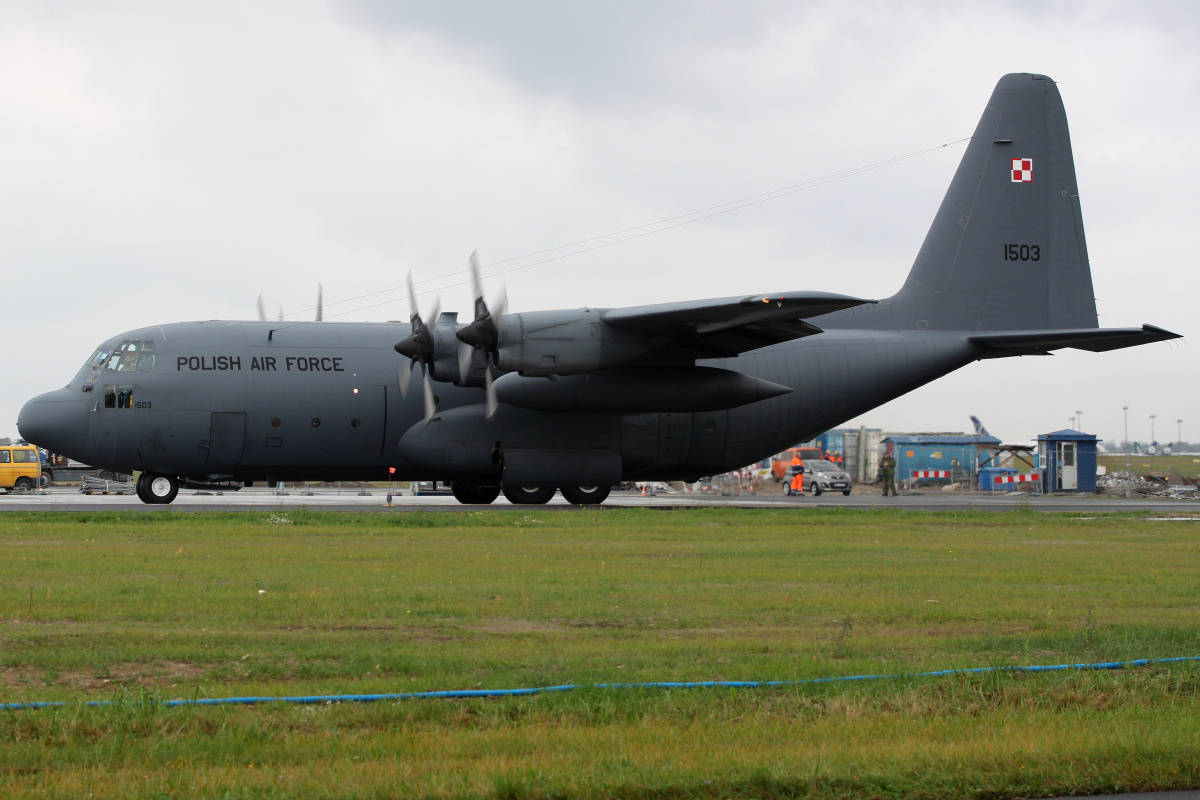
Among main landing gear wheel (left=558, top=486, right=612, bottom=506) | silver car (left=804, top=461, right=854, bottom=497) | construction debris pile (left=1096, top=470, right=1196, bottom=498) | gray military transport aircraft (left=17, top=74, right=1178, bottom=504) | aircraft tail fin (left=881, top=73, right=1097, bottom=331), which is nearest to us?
gray military transport aircraft (left=17, top=74, right=1178, bottom=504)

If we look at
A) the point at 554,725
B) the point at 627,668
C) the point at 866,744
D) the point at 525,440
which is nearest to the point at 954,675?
the point at 866,744

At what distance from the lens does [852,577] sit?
13617 mm

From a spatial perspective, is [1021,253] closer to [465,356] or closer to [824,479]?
[465,356]

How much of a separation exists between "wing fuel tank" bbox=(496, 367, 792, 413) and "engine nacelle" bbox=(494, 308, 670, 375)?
1.30 metres

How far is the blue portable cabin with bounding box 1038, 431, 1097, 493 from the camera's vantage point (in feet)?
158

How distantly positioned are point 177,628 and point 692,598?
16.9 feet

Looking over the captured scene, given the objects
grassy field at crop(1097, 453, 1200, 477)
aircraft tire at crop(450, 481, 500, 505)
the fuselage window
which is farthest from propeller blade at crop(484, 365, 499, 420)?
grassy field at crop(1097, 453, 1200, 477)

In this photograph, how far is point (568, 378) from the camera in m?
26.2

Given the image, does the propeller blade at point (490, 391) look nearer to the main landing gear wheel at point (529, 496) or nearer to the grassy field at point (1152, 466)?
the main landing gear wheel at point (529, 496)

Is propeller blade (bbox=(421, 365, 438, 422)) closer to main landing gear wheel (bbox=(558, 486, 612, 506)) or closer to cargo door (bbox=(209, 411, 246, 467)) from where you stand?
cargo door (bbox=(209, 411, 246, 467))

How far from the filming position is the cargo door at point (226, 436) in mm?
26344

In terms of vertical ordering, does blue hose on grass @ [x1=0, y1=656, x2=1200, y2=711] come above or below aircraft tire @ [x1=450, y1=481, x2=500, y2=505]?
below

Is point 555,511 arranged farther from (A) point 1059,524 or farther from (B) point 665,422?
(A) point 1059,524

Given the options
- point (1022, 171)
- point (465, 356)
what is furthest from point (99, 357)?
point (1022, 171)
